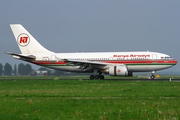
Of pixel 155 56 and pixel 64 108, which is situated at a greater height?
pixel 155 56

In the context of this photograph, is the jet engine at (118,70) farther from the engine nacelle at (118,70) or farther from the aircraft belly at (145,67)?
the aircraft belly at (145,67)

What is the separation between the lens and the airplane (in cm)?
4362

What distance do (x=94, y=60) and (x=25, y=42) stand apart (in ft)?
38.9

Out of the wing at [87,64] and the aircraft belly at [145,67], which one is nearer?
the wing at [87,64]

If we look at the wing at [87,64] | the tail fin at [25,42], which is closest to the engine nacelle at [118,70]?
the wing at [87,64]

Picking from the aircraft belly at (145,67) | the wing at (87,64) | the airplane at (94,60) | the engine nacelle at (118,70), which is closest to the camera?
the engine nacelle at (118,70)

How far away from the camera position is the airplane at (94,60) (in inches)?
1718

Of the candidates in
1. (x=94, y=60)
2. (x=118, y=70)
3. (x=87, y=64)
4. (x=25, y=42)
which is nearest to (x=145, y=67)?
(x=118, y=70)

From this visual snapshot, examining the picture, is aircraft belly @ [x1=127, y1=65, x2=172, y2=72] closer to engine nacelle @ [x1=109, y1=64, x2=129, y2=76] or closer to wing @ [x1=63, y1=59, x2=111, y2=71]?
engine nacelle @ [x1=109, y1=64, x2=129, y2=76]

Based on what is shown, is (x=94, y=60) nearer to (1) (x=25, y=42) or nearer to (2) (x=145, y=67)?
(2) (x=145, y=67)

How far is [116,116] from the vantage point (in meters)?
12.0

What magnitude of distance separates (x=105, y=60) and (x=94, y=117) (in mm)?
33358

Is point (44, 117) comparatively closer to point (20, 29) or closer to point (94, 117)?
point (94, 117)

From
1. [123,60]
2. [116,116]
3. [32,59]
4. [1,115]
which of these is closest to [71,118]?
[116,116]
